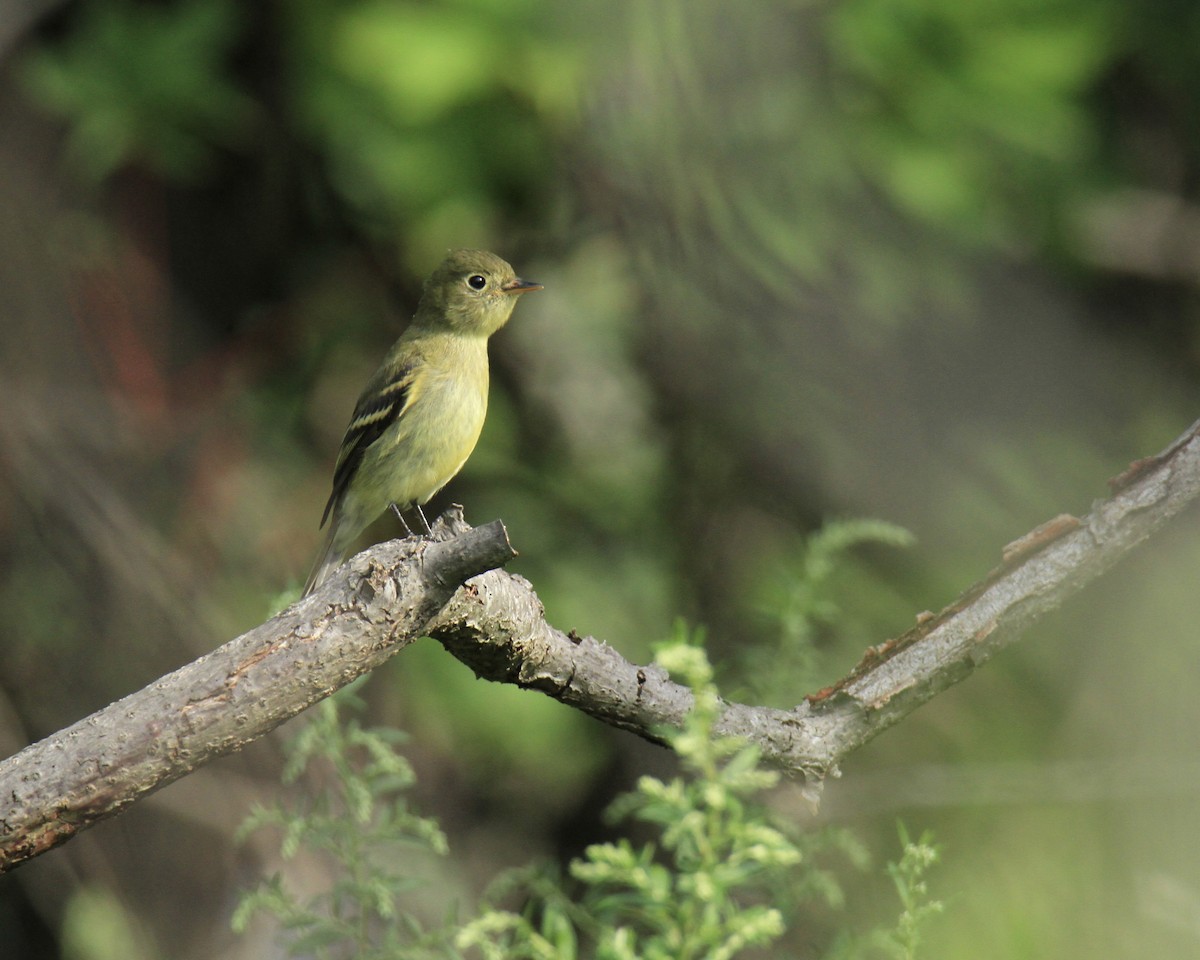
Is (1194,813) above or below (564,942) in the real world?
above

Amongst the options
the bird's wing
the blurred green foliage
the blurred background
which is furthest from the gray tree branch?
the blurred green foliage

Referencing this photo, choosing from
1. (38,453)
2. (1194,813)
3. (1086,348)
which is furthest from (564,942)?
(38,453)

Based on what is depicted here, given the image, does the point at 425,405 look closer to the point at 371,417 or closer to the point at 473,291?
the point at 371,417

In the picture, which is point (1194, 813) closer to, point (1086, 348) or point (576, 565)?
point (1086, 348)

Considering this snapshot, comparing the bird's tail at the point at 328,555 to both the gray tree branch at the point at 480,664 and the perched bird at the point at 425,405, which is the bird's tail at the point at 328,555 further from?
the gray tree branch at the point at 480,664

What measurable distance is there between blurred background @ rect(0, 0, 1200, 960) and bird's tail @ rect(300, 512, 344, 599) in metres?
0.53

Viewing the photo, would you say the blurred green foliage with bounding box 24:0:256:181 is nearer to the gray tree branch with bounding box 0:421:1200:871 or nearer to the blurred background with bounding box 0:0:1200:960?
the blurred background with bounding box 0:0:1200:960

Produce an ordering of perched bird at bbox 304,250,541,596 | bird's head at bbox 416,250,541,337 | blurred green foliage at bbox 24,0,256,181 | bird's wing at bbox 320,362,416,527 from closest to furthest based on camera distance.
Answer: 1. perched bird at bbox 304,250,541,596
2. bird's wing at bbox 320,362,416,527
3. bird's head at bbox 416,250,541,337
4. blurred green foliage at bbox 24,0,256,181

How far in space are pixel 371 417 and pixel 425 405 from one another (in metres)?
0.27

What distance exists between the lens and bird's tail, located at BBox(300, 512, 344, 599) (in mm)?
5234

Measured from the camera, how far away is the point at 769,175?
16.8ft

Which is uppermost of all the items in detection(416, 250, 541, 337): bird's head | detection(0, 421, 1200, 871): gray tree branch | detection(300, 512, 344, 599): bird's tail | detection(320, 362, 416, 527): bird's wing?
detection(416, 250, 541, 337): bird's head

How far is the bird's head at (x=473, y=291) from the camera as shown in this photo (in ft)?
16.9

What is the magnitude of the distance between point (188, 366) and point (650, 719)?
422 centimetres
